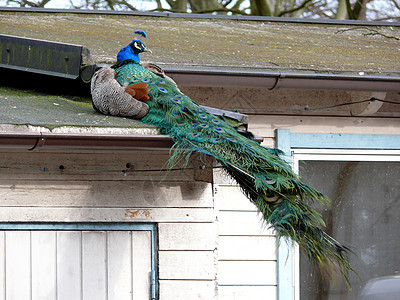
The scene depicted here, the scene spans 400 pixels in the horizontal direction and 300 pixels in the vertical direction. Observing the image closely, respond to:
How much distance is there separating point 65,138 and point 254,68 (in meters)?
2.10

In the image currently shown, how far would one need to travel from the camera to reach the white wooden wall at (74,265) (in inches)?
154

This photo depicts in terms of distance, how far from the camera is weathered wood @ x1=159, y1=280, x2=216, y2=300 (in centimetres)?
401

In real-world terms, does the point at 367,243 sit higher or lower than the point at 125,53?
lower

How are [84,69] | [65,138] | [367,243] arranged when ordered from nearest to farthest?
[65,138]
[84,69]
[367,243]

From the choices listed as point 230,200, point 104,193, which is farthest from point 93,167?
point 230,200

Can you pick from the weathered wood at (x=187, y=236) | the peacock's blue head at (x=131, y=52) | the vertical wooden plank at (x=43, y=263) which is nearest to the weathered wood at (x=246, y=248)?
the weathered wood at (x=187, y=236)

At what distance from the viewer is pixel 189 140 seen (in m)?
3.52

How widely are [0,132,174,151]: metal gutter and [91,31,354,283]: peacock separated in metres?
0.13

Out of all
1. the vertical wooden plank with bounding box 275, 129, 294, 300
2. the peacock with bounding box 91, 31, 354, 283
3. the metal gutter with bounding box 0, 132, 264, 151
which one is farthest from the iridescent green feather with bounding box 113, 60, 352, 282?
the vertical wooden plank with bounding box 275, 129, 294, 300

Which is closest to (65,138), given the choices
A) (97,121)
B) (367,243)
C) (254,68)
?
(97,121)

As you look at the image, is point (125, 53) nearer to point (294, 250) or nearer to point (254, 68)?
point (254, 68)

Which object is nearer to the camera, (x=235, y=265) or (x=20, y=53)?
(x=20, y=53)

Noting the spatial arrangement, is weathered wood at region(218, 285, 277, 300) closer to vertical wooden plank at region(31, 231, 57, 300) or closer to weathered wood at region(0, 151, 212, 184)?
weathered wood at region(0, 151, 212, 184)

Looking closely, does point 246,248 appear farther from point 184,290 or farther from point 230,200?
point 184,290
